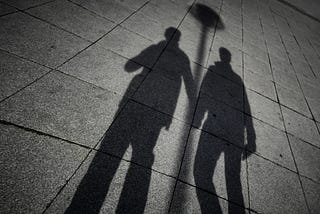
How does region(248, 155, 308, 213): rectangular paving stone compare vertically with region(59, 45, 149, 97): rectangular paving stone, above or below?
below

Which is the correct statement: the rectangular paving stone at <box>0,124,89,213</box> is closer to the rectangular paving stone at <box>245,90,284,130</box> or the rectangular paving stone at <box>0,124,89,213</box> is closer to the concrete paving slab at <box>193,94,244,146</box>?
the concrete paving slab at <box>193,94,244,146</box>

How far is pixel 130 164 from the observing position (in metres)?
2.83

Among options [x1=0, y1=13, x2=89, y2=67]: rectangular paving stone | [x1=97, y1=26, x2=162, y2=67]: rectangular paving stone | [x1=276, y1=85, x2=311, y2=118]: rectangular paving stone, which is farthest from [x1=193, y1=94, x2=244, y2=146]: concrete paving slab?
[x1=0, y1=13, x2=89, y2=67]: rectangular paving stone

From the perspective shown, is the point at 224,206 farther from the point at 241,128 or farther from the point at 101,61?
the point at 101,61

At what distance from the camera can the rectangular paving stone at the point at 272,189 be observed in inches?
126

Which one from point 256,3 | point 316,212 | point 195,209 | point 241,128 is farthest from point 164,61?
point 256,3

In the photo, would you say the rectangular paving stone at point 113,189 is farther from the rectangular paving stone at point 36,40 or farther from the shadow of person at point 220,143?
the rectangular paving stone at point 36,40

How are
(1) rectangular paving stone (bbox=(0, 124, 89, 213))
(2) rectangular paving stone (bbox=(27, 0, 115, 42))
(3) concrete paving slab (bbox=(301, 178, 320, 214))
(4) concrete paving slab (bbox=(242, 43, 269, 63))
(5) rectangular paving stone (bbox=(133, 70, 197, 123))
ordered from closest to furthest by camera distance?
(1) rectangular paving stone (bbox=(0, 124, 89, 213)) → (3) concrete paving slab (bbox=(301, 178, 320, 214)) → (5) rectangular paving stone (bbox=(133, 70, 197, 123)) → (2) rectangular paving stone (bbox=(27, 0, 115, 42)) → (4) concrete paving slab (bbox=(242, 43, 269, 63))

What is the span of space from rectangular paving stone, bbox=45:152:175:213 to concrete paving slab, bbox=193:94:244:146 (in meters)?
1.40

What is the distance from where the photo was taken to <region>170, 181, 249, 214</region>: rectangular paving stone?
270 cm

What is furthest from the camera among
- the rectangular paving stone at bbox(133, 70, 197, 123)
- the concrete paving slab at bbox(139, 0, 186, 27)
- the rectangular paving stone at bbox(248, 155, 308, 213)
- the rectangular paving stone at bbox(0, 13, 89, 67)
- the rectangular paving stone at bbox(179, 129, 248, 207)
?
the concrete paving slab at bbox(139, 0, 186, 27)

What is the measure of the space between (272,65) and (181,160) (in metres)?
5.28

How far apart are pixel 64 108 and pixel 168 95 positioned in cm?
188

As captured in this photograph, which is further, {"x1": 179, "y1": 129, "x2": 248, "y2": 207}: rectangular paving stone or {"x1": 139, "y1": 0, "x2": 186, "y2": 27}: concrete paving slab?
{"x1": 139, "y1": 0, "x2": 186, "y2": 27}: concrete paving slab
